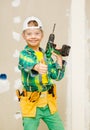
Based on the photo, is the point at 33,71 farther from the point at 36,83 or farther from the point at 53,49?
the point at 53,49

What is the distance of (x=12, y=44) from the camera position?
1830mm

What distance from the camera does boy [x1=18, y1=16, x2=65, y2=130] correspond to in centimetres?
146

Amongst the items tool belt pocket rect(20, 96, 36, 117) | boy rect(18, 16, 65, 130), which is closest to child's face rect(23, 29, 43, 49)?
boy rect(18, 16, 65, 130)

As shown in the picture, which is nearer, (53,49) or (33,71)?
(33,71)

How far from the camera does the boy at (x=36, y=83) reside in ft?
4.77

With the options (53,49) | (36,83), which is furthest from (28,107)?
(53,49)

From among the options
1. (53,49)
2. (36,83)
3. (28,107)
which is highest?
(53,49)

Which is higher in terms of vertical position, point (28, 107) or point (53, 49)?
point (53, 49)

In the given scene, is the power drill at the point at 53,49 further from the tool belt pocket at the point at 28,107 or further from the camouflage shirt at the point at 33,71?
the tool belt pocket at the point at 28,107

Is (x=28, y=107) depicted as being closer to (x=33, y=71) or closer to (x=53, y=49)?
(x=33, y=71)

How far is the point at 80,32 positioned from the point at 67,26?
8 centimetres

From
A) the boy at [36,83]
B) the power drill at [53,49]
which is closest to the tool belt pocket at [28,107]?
the boy at [36,83]

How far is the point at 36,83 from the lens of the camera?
1.46 meters

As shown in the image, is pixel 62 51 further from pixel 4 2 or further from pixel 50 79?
pixel 4 2
